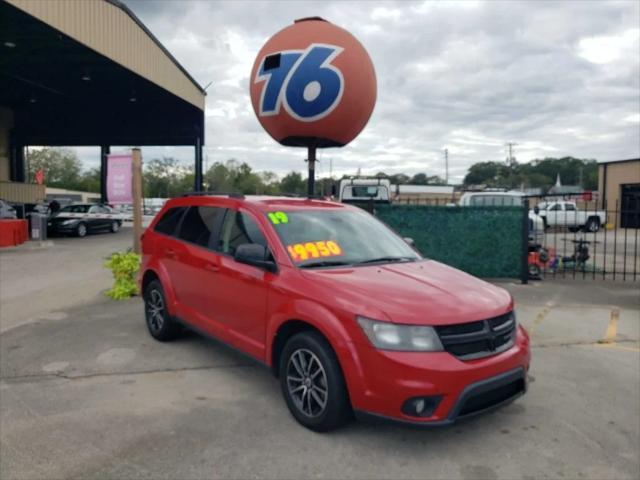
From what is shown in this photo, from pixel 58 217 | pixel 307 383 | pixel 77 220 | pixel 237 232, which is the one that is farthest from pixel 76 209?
pixel 307 383

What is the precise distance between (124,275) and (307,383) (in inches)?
236

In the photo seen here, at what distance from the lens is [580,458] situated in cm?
348

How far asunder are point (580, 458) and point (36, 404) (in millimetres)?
4188

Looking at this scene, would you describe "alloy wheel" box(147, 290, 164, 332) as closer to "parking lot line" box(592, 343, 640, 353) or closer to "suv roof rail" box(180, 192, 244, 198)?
"suv roof rail" box(180, 192, 244, 198)

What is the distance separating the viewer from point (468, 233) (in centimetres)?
1022

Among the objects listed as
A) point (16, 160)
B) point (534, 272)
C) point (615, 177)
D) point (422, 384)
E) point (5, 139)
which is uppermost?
point (5, 139)

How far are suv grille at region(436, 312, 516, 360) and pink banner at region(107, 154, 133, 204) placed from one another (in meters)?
7.68

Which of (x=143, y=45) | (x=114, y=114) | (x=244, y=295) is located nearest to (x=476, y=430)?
(x=244, y=295)

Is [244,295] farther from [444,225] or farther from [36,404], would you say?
[444,225]

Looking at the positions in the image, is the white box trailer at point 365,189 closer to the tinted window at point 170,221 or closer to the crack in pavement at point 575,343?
the crack in pavement at point 575,343

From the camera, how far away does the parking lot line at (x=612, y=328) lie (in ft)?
20.8

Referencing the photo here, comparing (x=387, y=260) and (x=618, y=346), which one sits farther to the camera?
(x=618, y=346)

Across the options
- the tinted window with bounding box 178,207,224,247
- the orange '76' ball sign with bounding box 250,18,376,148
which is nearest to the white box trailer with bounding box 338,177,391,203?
the orange '76' ball sign with bounding box 250,18,376,148

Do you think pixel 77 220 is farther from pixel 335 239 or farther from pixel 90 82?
pixel 335 239
